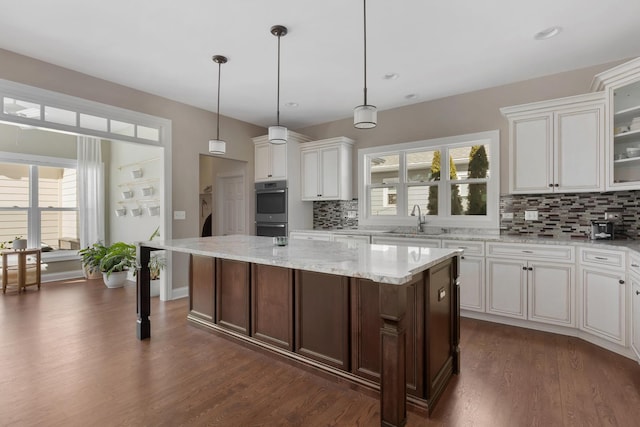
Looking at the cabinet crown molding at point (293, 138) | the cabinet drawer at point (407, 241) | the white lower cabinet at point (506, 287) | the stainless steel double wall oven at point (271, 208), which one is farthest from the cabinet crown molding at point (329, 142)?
the white lower cabinet at point (506, 287)

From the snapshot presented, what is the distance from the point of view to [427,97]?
435 cm

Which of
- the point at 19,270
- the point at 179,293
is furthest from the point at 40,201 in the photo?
the point at 179,293

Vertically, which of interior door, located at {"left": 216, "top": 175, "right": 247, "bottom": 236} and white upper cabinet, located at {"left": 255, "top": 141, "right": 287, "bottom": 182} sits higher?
white upper cabinet, located at {"left": 255, "top": 141, "right": 287, "bottom": 182}

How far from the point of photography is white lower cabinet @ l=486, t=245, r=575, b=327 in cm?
308

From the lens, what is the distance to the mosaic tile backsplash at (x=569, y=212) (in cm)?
322

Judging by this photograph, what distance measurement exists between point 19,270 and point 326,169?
16.1 ft

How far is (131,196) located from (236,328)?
4.37 meters

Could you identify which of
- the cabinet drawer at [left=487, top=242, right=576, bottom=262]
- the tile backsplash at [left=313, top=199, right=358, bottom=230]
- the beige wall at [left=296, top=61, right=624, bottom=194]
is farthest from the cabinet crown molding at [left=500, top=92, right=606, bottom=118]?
the tile backsplash at [left=313, top=199, right=358, bottom=230]

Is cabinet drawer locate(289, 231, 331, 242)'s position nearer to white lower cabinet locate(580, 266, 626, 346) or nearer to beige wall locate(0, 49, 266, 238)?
beige wall locate(0, 49, 266, 238)

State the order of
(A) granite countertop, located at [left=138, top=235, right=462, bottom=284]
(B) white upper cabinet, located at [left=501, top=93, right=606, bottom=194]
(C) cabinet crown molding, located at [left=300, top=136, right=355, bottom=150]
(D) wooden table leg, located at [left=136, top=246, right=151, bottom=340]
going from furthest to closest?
(C) cabinet crown molding, located at [left=300, top=136, right=355, bottom=150] → (B) white upper cabinet, located at [left=501, top=93, right=606, bottom=194] → (D) wooden table leg, located at [left=136, top=246, right=151, bottom=340] → (A) granite countertop, located at [left=138, top=235, right=462, bottom=284]

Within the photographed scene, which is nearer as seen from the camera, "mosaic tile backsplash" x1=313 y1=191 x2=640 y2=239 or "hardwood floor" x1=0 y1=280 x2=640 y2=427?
"hardwood floor" x1=0 y1=280 x2=640 y2=427

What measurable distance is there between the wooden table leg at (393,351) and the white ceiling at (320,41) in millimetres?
2139

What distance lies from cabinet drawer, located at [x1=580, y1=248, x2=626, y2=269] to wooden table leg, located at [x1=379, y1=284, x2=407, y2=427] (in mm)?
2235

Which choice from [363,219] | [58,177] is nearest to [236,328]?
[363,219]
